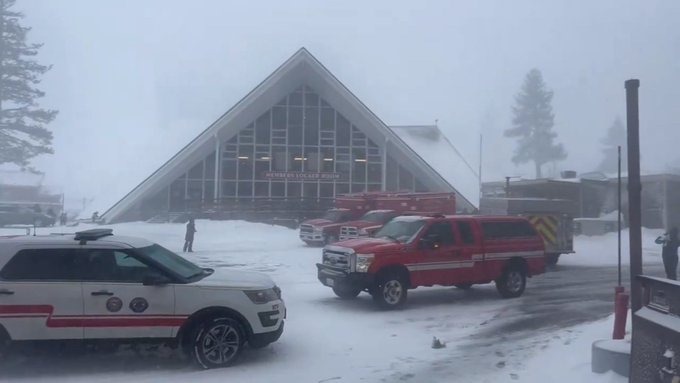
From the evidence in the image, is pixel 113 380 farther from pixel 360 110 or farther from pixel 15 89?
pixel 15 89

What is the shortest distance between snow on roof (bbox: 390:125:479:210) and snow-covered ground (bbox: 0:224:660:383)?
24.0 m

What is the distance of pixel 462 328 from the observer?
37.4 feet

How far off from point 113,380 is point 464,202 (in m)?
31.8

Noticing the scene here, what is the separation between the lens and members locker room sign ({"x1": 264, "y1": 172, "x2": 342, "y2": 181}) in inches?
1570

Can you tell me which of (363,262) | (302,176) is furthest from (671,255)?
(302,176)

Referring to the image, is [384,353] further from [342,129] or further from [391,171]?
[342,129]

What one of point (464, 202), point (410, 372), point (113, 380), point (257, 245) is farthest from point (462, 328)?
point (464, 202)

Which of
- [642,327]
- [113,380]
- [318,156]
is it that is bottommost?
[113,380]

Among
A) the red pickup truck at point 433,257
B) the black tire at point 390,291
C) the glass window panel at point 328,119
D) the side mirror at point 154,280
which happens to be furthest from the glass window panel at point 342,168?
the side mirror at point 154,280

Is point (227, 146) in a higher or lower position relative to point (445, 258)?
higher

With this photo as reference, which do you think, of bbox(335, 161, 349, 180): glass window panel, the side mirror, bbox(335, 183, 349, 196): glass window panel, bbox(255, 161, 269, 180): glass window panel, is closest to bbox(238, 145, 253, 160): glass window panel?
bbox(255, 161, 269, 180): glass window panel

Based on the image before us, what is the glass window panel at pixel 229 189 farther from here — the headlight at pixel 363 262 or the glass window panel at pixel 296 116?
the headlight at pixel 363 262

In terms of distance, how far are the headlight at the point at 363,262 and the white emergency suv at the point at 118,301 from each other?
4.18 meters

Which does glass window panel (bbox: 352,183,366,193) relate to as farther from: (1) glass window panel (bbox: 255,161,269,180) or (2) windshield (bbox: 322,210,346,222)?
(2) windshield (bbox: 322,210,346,222)
